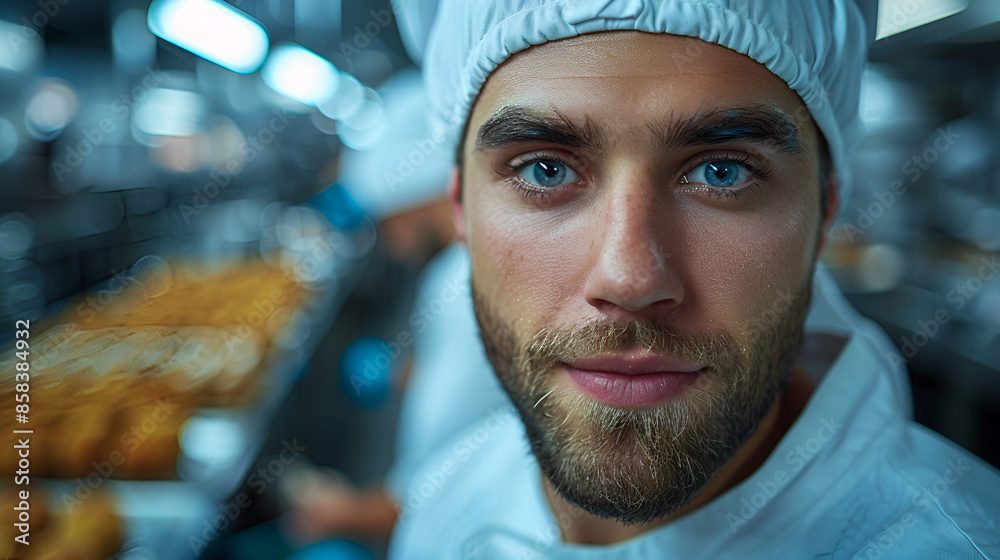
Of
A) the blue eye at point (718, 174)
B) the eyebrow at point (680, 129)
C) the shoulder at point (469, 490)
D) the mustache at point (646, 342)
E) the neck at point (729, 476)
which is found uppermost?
the eyebrow at point (680, 129)

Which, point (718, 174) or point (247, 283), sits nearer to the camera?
point (718, 174)

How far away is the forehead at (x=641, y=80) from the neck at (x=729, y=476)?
1.49ft

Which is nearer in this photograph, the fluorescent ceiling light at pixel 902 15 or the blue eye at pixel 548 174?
the blue eye at pixel 548 174

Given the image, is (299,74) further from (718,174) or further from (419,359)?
(718,174)

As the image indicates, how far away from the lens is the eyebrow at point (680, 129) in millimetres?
640

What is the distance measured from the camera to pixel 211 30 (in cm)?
161

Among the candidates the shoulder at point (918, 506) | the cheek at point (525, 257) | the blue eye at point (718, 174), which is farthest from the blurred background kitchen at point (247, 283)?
the shoulder at point (918, 506)

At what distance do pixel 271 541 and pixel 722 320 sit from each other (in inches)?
58.2

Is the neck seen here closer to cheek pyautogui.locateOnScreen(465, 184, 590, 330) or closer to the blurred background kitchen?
cheek pyautogui.locateOnScreen(465, 184, 590, 330)

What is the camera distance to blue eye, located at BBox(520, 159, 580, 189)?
2.36ft

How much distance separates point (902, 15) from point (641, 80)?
2.05 feet

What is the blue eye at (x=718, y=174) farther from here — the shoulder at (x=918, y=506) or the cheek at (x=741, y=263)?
the shoulder at (x=918, y=506)

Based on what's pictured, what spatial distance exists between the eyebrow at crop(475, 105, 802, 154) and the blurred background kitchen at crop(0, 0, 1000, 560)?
1.12 ft

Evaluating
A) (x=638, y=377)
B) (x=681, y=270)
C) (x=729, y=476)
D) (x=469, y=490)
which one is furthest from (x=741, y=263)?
(x=469, y=490)
